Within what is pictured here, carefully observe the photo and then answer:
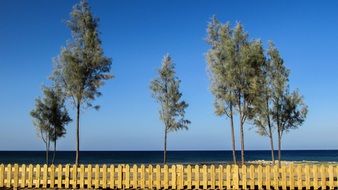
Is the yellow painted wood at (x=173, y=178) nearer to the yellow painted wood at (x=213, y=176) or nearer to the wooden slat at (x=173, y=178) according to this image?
the wooden slat at (x=173, y=178)

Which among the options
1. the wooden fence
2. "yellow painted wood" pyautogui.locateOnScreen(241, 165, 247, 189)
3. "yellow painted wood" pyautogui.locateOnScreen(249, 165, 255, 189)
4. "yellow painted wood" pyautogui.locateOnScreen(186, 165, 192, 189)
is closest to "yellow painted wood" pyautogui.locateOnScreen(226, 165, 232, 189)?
the wooden fence

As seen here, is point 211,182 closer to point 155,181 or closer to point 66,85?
point 155,181

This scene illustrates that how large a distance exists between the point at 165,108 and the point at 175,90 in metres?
1.91

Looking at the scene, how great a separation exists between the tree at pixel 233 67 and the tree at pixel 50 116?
16892 mm

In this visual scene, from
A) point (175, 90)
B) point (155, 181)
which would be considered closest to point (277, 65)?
point (175, 90)

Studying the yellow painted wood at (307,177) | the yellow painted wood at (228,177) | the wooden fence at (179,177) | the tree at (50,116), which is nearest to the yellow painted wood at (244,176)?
the wooden fence at (179,177)

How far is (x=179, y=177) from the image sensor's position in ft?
76.4

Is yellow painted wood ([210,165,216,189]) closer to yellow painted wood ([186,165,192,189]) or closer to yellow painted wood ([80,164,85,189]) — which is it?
yellow painted wood ([186,165,192,189])

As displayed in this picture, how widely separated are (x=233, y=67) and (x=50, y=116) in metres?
19.8

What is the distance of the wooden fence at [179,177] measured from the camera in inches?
885

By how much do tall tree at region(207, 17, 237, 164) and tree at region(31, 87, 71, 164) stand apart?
652 inches

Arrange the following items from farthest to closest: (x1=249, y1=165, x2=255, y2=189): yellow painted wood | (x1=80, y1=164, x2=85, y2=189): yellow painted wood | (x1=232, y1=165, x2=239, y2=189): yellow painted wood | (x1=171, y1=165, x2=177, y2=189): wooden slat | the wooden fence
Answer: (x1=80, y1=164, x2=85, y2=189): yellow painted wood < (x1=171, y1=165, x2=177, y2=189): wooden slat < (x1=232, y1=165, x2=239, y2=189): yellow painted wood < (x1=249, y1=165, x2=255, y2=189): yellow painted wood < the wooden fence

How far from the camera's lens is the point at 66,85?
109ft

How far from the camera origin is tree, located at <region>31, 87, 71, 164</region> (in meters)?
43.7
